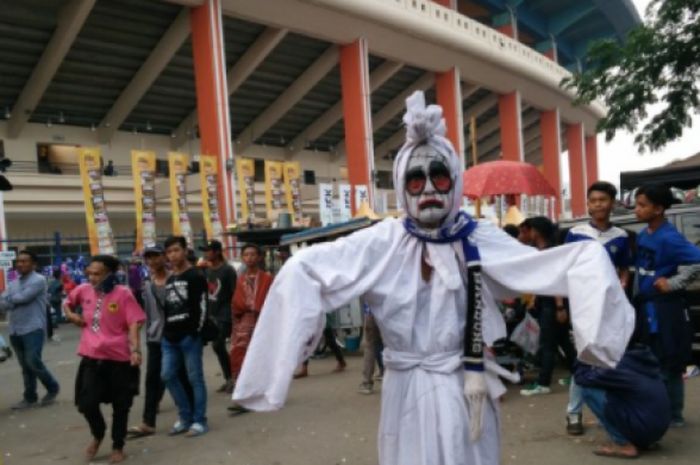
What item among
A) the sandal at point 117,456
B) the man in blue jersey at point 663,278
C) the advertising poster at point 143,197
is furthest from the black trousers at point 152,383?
the advertising poster at point 143,197

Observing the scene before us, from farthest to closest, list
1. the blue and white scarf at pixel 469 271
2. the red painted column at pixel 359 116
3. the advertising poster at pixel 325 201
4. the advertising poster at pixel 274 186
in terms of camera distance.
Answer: the red painted column at pixel 359 116 → the advertising poster at pixel 274 186 → the advertising poster at pixel 325 201 → the blue and white scarf at pixel 469 271

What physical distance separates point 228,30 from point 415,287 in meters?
21.8

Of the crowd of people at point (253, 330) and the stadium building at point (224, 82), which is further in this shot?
the stadium building at point (224, 82)

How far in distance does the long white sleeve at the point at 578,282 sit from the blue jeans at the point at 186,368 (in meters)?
3.69

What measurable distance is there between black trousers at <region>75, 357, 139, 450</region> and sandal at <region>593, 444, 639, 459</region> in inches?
143

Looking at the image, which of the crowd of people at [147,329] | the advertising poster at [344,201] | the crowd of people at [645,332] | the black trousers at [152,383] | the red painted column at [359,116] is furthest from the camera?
the red painted column at [359,116]

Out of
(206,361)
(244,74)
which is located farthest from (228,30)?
(206,361)

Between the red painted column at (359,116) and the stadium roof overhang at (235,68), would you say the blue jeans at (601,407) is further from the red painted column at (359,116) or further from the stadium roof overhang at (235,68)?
the red painted column at (359,116)

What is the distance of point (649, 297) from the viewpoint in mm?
4762

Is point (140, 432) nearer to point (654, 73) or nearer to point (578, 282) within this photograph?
point (578, 282)

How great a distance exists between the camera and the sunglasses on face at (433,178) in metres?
2.83

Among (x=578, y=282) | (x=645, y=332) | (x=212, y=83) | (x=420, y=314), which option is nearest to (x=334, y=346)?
(x=645, y=332)

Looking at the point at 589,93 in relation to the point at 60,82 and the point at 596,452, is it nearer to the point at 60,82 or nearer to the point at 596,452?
the point at 596,452

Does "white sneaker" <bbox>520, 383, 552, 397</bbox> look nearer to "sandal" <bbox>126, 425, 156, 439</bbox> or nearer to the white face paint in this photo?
"sandal" <bbox>126, 425, 156, 439</bbox>
